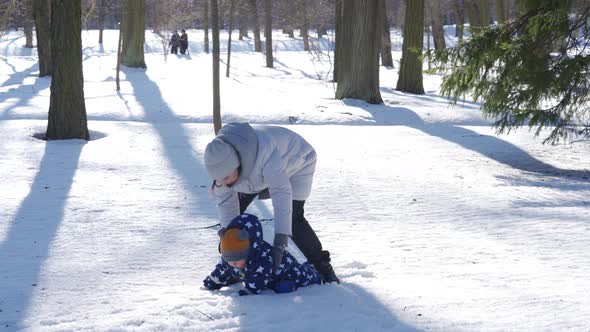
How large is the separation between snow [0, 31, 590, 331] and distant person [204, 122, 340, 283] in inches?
15.0

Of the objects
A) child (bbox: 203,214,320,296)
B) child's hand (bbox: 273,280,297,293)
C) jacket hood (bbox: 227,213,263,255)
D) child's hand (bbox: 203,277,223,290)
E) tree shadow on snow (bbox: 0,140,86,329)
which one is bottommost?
tree shadow on snow (bbox: 0,140,86,329)

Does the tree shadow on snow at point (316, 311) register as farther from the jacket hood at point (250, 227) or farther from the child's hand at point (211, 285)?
the jacket hood at point (250, 227)

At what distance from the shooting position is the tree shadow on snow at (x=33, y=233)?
4.55 metres

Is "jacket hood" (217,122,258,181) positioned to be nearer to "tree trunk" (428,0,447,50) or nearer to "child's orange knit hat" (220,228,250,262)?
"child's orange knit hat" (220,228,250,262)

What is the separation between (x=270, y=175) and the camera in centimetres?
423

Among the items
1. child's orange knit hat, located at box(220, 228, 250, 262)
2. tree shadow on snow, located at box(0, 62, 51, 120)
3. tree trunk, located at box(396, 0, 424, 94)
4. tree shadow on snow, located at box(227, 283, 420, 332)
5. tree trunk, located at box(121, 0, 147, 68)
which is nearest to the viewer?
tree shadow on snow, located at box(227, 283, 420, 332)

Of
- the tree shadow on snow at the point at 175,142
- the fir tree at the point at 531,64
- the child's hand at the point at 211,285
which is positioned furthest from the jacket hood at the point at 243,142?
the fir tree at the point at 531,64

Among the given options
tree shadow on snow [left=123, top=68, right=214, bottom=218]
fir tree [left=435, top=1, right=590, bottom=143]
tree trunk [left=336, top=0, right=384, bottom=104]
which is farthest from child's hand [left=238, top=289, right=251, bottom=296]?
tree trunk [left=336, top=0, right=384, bottom=104]

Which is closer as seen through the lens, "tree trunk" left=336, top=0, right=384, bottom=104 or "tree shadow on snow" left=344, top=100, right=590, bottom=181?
"tree shadow on snow" left=344, top=100, right=590, bottom=181

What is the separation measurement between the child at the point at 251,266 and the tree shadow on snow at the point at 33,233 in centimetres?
123

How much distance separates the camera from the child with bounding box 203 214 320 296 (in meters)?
4.42

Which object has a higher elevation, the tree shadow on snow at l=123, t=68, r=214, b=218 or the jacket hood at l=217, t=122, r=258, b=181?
the jacket hood at l=217, t=122, r=258, b=181

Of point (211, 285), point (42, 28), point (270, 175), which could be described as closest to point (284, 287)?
point (211, 285)

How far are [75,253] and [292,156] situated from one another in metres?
2.33
